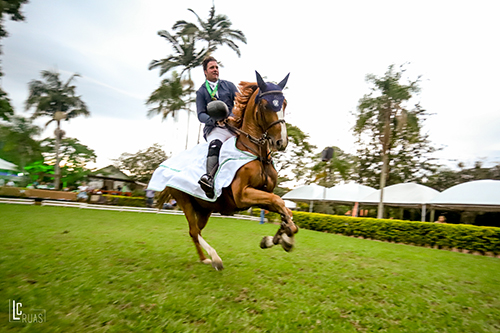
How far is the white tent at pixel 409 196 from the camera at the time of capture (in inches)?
787

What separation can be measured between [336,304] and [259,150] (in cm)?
261

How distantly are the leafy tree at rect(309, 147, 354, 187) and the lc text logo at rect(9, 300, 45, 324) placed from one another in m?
25.5

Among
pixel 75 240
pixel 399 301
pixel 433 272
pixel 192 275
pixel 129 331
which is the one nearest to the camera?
pixel 129 331

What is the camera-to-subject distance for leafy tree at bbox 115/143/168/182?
38.2 m

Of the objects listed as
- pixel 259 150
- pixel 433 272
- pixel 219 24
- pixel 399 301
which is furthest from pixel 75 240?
pixel 219 24

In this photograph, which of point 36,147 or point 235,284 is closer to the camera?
point 235,284

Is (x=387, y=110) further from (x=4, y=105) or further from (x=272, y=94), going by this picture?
(x=4, y=105)

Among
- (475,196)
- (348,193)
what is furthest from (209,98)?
(348,193)

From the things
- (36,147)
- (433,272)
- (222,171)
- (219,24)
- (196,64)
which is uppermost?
(219,24)

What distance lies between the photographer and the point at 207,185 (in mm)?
4930

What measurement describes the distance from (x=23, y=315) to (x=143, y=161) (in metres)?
38.5

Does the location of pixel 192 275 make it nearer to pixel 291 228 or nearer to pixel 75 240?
pixel 291 228

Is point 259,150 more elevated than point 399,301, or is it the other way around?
point 259,150

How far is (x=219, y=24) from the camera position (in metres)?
27.5
